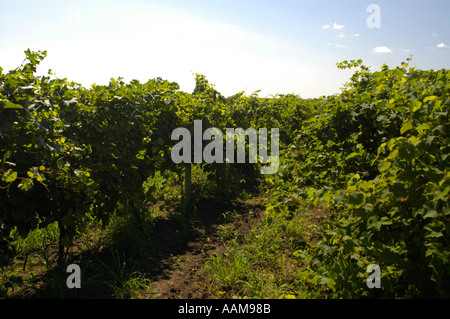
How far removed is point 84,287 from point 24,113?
5.72 feet

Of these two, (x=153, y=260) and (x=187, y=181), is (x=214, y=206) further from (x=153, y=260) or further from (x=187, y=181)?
(x=153, y=260)

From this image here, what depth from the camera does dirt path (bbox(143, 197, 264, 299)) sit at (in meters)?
3.14

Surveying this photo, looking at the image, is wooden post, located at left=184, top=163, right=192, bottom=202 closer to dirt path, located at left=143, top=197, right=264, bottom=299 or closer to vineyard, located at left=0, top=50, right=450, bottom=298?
vineyard, located at left=0, top=50, right=450, bottom=298

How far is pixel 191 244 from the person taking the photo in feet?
13.5

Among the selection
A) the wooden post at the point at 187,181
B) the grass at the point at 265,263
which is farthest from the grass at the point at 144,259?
the wooden post at the point at 187,181

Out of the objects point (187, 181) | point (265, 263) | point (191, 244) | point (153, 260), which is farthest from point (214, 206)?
point (265, 263)

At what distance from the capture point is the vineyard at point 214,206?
190 cm

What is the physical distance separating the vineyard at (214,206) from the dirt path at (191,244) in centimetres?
2

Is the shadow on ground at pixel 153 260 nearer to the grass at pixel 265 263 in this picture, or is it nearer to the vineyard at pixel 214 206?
the vineyard at pixel 214 206

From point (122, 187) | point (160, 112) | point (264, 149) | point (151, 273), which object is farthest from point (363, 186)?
point (264, 149)

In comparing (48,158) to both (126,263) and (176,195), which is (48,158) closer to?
(126,263)
